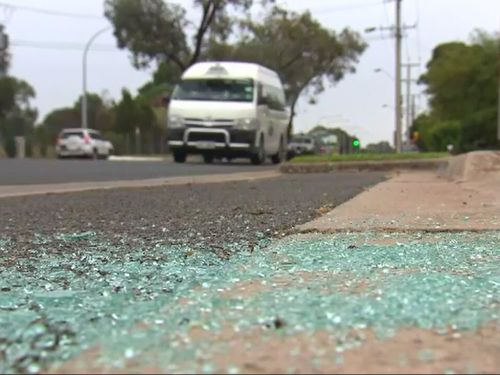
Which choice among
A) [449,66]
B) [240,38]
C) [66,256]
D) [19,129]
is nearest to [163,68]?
[240,38]

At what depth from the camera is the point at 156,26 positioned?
136ft

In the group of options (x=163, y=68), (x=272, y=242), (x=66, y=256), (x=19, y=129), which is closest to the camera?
(x=66, y=256)

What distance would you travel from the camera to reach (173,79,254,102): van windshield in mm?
21344

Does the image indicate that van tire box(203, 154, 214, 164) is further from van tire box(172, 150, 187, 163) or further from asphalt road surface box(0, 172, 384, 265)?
asphalt road surface box(0, 172, 384, 265)

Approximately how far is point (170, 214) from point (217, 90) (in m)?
15.1

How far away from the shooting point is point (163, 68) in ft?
162

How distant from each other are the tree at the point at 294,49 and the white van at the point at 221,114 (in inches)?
1058

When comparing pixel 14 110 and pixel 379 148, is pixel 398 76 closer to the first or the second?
pixel 379 148

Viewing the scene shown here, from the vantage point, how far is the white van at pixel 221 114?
20594 mm

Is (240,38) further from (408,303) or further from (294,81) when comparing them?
(408,303)

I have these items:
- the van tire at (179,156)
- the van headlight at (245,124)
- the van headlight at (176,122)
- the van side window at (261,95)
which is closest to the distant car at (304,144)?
the van side window at (261,95)

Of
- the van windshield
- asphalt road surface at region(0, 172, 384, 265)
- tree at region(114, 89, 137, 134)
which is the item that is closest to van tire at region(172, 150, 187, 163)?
the van windshield

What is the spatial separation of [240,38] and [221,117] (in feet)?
109

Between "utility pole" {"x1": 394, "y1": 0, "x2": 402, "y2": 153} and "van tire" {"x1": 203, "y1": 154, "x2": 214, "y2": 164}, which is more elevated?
"utility pole" {"x1": 394, "y1": 0, "x2": 402, "y2": 153}
